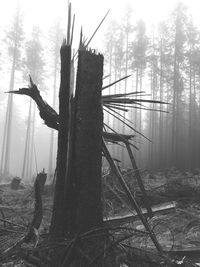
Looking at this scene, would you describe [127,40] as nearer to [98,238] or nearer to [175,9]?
[175,9]

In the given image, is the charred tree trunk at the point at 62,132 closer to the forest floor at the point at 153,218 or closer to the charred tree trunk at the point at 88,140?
the charred tree trunk at the point at 88,140

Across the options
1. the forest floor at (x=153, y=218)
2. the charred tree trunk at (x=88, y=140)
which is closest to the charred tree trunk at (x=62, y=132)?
the charred tree trunk at (x=88, y=140)

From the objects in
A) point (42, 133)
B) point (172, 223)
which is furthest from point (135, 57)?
point (42, 133)

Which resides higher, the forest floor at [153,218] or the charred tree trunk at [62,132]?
the charred tree trunk at [62,132]

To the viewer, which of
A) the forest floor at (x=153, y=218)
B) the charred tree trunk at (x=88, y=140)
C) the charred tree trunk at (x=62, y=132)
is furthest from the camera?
the forest floor at (x=153, y=218)

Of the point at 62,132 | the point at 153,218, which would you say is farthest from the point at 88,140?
the point at 153,218

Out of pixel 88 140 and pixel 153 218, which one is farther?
pixel 153 218

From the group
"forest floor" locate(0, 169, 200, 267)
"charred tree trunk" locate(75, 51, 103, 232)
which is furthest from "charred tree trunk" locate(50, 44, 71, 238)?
"forest floor" locate(0, 169, 200, 267)

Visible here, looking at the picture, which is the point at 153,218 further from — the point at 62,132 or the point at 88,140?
the point at 62,132

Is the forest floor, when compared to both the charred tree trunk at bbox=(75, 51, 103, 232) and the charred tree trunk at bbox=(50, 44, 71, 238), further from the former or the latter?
the charred tree trunk at bbox=(50, 44, 71, 238)

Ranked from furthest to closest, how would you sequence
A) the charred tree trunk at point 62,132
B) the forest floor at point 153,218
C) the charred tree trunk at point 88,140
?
1. the forest floor at point 153,218
2. the charred tree trunk at point 62,132
3. the charred tree trunk at point 88,140

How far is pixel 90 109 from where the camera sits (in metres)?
2.54

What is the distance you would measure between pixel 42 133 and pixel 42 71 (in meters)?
43.0

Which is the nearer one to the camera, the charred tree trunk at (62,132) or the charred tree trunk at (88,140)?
the charred tree trunk at (88,140)
